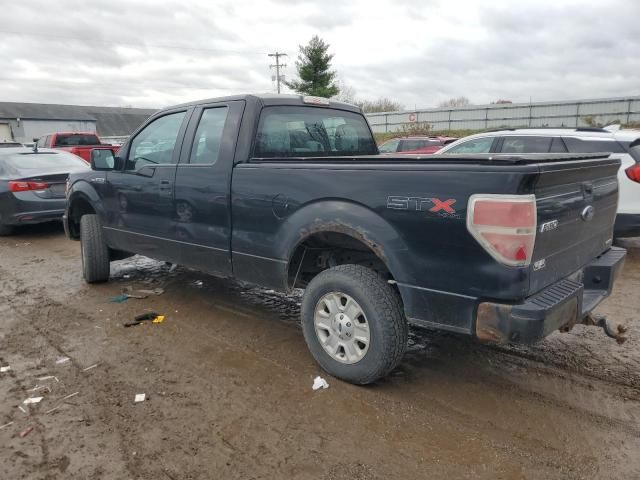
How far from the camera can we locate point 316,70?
41.4 metres

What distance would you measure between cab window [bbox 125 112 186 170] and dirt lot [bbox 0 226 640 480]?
1.48 m

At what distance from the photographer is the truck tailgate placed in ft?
8.34

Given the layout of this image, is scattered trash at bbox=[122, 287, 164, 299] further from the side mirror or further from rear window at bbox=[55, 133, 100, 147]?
rear window at bbox=[55, 133, 100, 147]

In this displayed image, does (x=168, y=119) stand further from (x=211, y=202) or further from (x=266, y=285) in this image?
(x=266, y=285)

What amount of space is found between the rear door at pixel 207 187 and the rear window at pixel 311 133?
0.83 ft

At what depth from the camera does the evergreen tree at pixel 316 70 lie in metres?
40.9

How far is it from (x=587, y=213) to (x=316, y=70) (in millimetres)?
41032

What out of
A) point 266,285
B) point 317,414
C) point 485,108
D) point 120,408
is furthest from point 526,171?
point 485,108

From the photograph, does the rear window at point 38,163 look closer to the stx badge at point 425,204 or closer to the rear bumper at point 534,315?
the stx badge at point 425,204

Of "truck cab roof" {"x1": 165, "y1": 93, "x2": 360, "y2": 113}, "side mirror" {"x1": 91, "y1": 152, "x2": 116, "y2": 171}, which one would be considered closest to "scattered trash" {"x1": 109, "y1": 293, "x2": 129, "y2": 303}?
"side mirror" {"x1": 91, "y1": 152, "x2": 116, "y2": 171}

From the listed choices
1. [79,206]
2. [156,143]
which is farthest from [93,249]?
[156,143]

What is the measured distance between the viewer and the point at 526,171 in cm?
235

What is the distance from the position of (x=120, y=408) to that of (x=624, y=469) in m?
2.84

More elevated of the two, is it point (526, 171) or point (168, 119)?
point (168, 119)
